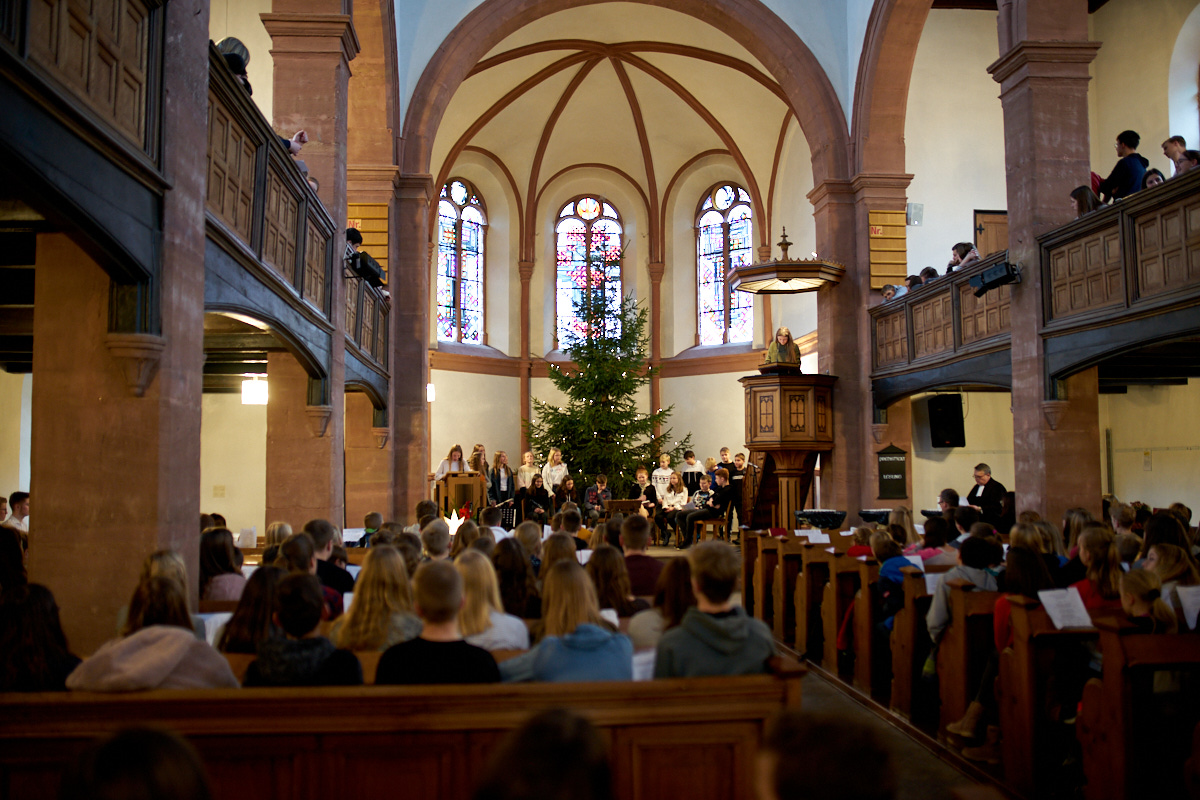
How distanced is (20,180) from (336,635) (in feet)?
7.16

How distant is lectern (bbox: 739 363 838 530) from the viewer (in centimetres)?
1484

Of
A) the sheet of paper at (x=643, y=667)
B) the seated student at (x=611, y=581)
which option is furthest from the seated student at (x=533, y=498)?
the sheet of paper at (x=643, y=667)

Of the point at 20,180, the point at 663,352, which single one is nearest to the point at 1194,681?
the point at 20,180

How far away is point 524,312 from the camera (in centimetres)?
2431

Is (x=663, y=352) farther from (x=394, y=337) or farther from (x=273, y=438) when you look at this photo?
(x=273, y=438)

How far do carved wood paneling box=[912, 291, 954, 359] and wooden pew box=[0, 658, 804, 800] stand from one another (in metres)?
10.6

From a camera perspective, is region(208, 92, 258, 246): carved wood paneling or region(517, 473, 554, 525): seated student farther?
region(517, 473, 554, 525): seated student

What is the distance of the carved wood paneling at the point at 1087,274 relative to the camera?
28.2 ft

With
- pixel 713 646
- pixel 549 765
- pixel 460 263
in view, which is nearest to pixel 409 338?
pixel 460 263

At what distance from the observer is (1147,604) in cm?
405

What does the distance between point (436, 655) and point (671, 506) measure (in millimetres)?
13956

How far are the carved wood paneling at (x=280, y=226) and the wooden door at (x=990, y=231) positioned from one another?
1313 centimetres

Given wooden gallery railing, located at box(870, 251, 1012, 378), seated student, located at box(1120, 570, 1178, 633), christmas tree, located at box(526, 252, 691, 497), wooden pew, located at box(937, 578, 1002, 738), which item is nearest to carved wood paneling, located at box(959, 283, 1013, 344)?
wooden gallery railing, located at box(870, 251, 1012, 378)

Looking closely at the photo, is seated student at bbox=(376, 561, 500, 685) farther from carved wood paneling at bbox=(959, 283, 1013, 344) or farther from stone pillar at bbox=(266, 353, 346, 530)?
carved wood paneling at bbox=(959, 283, 1013, 344)
